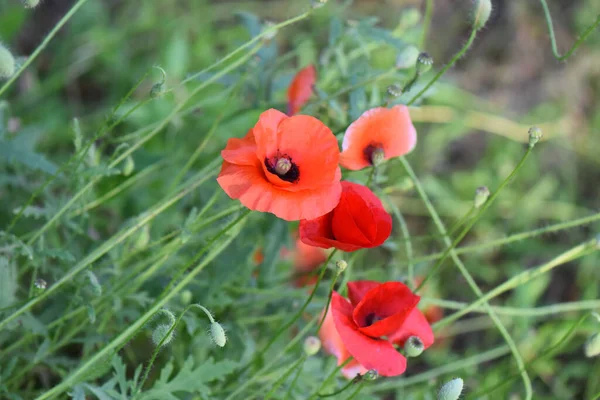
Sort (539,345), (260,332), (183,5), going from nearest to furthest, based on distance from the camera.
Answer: (260,332) < (539,345) < (183,5)

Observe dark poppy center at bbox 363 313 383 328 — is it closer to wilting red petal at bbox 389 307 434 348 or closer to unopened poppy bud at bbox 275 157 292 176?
wilting red petal at bbox 389 307 434 348

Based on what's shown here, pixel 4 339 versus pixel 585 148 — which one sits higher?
pixel 4 339

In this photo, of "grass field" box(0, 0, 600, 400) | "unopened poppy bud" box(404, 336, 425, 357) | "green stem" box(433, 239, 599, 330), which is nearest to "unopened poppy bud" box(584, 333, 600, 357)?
"grass field" box(0, 0, 600, 400)

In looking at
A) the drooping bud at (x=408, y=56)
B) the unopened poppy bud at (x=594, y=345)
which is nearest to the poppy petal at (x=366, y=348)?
the unopened poppy bud at (x=594, y=345)

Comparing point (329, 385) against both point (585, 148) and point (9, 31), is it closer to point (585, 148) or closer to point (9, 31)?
point (9, 31)

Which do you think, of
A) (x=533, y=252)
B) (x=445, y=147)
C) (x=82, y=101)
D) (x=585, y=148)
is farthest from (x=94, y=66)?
(x=585, y=148)

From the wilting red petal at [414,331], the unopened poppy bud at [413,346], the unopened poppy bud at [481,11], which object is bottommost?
the wilting red petal at [414,331]

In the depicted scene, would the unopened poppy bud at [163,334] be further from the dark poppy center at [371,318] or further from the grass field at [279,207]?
the dark poppy center at [371,318]

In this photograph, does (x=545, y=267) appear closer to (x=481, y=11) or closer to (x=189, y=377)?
(x=481, y=11)
